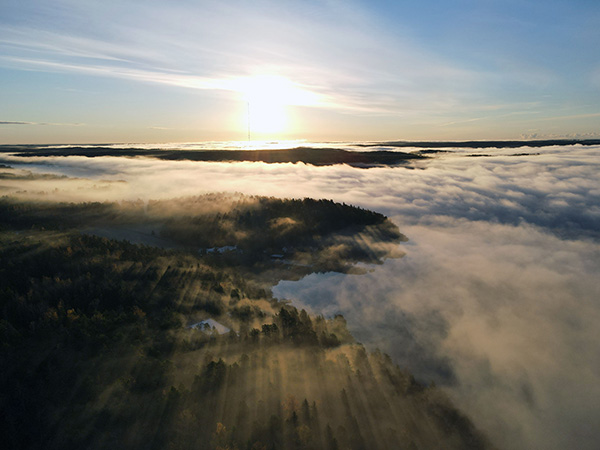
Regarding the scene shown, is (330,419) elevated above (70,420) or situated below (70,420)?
below

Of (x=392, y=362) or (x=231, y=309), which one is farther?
(x=231, y=309)

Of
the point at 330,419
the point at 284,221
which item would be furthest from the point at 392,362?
the point at 284,221

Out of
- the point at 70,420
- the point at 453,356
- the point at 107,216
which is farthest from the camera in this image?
the point at 107,216

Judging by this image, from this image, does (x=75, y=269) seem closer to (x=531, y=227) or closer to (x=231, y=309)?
(x=231, y=309)

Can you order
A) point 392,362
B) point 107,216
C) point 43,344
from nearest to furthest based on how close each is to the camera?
point 43,344
point 392,362
point 107,216

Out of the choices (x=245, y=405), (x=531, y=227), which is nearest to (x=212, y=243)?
(x=245, y=405)

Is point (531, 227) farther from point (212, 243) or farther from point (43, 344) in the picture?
point (43, 344)

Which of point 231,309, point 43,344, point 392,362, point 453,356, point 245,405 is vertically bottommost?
point 453,356
